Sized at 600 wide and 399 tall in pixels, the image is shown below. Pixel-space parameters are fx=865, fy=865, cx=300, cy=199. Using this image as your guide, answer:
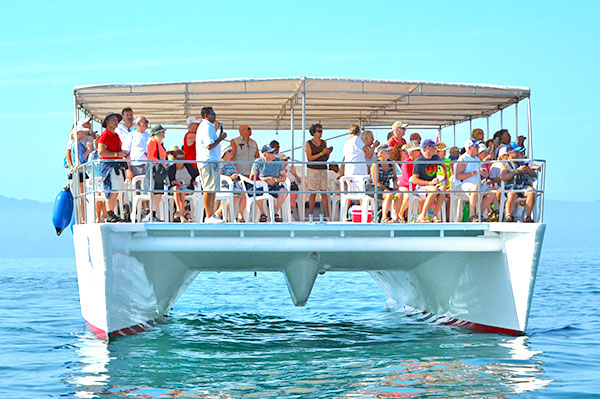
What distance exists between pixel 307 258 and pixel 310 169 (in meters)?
1.53

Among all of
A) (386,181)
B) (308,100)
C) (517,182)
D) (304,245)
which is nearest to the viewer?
(304,245)

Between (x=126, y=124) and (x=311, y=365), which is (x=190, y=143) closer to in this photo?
(x=126, y=124)

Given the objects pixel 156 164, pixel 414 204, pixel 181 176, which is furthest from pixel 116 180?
pixel 414 204

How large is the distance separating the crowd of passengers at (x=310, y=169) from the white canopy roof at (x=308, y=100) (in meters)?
0.55

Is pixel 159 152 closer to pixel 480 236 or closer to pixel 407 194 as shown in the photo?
pixel 407 194

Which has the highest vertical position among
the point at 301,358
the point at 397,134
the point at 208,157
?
the point at 397,134

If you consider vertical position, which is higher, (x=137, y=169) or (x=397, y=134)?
(x=397, y=134)

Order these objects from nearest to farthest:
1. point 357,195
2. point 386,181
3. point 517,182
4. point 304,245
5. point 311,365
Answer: point 311,365
point 304,245
point 517,182
point 386,181
point 357,195

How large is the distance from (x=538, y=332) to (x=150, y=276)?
5.90 m

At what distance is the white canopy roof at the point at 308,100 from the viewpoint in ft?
38.2

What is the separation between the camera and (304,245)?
10445 millimetres

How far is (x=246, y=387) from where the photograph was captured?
28.9ft

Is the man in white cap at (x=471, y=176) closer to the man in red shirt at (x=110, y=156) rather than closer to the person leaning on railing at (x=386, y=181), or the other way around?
the person leaning on railing at (x=386, y=181)

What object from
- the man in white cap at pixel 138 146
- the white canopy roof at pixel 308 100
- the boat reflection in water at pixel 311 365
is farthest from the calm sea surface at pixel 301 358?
the white canopy roof at pixel 308 100
